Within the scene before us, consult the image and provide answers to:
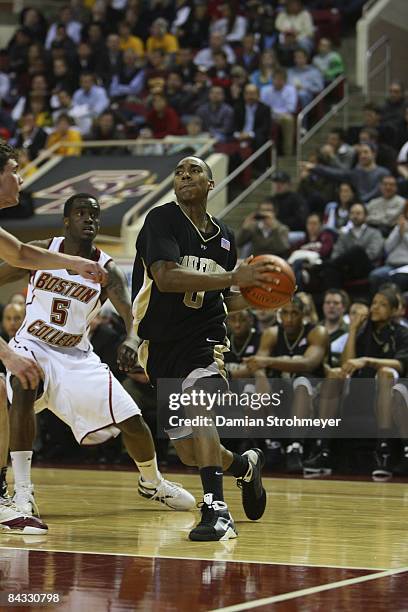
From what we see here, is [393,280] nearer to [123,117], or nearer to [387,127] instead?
[387,127]

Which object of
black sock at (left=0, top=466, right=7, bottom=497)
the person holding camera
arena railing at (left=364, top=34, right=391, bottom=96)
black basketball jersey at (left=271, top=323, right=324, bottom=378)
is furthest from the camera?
arena railing at (left=364, top=34, right=391, bottom=96)

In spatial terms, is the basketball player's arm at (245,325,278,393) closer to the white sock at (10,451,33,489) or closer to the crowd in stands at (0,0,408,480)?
the crowd in stands at (0,0,408,480)

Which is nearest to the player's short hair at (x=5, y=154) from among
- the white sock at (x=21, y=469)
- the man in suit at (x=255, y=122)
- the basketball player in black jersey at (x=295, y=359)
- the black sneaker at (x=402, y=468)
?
the white sock at (x=21, y=469)

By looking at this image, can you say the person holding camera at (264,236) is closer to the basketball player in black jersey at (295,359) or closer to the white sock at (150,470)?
the basketball player in black jersey at (295,359)

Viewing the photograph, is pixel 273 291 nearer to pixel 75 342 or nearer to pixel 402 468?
pixel 75 342

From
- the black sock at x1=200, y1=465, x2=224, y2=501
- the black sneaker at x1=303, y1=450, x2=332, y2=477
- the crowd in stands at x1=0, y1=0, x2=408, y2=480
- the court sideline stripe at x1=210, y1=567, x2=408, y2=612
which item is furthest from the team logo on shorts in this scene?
the court sideline stripe at x1=210, y1=567, x2=408, y2=612

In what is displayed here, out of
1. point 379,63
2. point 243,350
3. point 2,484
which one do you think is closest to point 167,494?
point 2,484

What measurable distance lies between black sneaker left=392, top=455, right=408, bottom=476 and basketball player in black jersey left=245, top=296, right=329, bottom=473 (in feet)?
2.69

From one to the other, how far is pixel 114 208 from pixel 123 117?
2.76m

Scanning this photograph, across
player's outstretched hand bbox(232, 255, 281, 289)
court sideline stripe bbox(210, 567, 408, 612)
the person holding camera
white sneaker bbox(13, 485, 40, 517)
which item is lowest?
court sideline stripe bbox(210, 567, 408, 612)

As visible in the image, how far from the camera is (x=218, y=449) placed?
6.36 meters

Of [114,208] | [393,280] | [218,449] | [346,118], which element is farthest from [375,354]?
[346,118]

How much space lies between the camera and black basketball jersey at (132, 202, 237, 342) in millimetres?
6602

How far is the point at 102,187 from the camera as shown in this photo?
16.4 m
